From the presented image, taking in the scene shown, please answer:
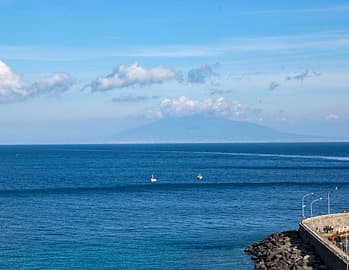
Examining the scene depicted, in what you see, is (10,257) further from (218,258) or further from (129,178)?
(129,178)

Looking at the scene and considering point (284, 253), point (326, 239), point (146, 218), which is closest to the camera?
point (284, 253)

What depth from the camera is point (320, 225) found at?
7138 centimetres

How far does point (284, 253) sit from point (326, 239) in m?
4.35

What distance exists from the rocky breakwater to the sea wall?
0.71 m

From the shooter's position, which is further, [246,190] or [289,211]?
[246,190]

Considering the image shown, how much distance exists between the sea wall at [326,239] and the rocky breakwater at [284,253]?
71cm

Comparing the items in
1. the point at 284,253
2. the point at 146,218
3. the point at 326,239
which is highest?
the point at 326,239

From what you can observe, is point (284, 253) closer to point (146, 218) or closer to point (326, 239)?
point (326, 239)

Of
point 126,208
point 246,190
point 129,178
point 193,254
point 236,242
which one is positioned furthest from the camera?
point 129,178

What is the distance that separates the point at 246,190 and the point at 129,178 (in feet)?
143

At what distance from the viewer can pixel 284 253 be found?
60156 millimetres

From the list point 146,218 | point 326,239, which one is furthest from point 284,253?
point 146,218

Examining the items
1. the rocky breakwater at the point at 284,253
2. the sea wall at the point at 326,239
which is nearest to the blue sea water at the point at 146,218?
the rocky breakwater at the point at 284,253

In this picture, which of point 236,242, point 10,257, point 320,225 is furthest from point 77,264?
point 320,225
